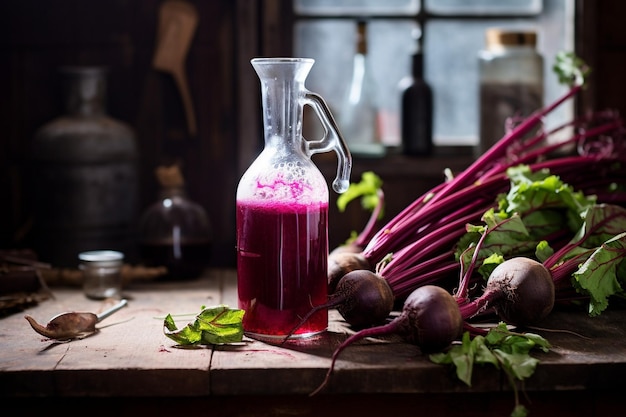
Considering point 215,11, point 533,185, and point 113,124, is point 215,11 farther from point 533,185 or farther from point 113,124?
point 533,185

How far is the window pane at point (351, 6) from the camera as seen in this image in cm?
228

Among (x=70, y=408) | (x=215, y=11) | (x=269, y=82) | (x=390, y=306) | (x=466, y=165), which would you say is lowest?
(x=70, y=408)

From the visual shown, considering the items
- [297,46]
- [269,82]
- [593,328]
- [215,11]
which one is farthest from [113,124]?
[593,328]

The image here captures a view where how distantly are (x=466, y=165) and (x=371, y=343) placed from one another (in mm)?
964

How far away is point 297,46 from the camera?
229 cm

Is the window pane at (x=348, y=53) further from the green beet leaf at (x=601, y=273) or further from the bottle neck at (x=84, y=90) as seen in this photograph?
the green beet leaf at (x=601, y=273)

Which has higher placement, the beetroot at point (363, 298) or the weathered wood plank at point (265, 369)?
the beetroot at point (363, 298)

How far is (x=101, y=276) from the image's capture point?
5.88 feet

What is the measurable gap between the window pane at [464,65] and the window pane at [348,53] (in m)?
0.08

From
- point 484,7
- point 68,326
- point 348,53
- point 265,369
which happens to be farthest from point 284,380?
point 484,7

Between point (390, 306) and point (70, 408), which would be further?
point (390, 306)

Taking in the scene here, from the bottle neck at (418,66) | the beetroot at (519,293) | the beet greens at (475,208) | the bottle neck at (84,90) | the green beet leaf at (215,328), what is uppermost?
the bottle neck at (418,66)

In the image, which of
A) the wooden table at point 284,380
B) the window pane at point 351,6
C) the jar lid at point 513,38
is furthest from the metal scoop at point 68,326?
the jar lid at point 513,38

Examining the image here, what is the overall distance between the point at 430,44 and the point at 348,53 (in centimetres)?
24
